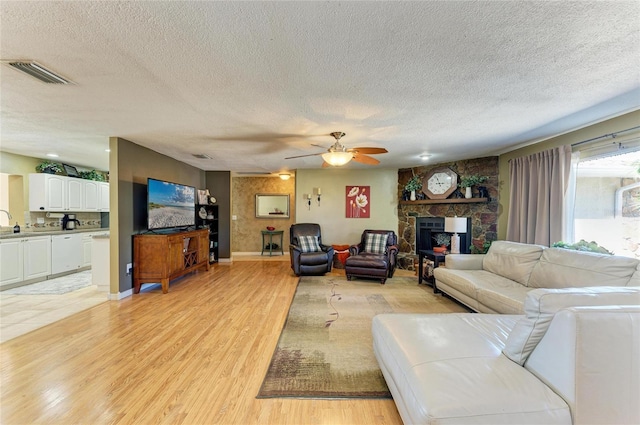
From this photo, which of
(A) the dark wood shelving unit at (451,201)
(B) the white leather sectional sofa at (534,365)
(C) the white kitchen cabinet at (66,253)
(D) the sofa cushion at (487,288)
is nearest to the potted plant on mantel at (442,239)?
(A) the dark wood shelving unit at (451,201)

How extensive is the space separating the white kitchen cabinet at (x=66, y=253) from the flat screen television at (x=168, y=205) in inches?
91.8

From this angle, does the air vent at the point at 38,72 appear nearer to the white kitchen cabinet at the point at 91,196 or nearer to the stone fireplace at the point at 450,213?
the white kitchen cabinet at the point at 91,196

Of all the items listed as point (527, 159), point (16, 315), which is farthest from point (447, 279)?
point (16, 315)

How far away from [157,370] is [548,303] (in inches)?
107

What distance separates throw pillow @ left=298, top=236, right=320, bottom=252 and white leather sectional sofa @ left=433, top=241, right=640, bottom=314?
254 centimetres

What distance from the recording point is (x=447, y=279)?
3.58 meters

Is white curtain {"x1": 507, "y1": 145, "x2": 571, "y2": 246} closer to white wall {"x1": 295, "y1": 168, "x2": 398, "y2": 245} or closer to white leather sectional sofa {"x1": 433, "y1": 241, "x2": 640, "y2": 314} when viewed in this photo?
white leather sectional sofa {"x1": 433, "y1": 241, "x2": 640, "y2": 314}

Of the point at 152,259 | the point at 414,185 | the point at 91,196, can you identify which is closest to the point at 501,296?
the point at 414,185

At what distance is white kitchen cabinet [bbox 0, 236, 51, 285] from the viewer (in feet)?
13.4

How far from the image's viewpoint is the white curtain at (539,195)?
132 inches

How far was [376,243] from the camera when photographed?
5562mm

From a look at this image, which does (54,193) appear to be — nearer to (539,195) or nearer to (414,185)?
(414,185)

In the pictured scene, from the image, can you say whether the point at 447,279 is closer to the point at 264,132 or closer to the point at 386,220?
the point at 386,220

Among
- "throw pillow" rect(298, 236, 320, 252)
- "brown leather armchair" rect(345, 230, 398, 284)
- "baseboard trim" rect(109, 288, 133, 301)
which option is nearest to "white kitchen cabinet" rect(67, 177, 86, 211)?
"baseboard trim" rect(109, 288, 133, 301)
